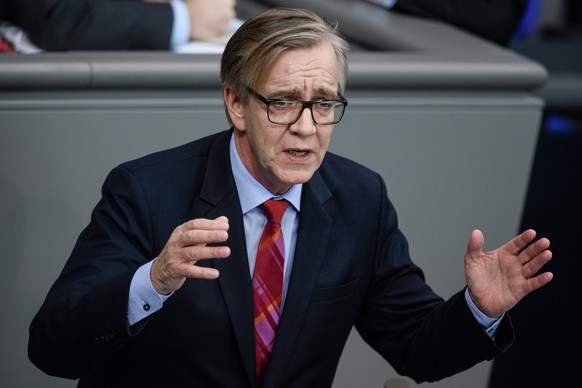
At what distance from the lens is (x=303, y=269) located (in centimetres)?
183

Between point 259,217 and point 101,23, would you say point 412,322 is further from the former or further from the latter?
point 101,23

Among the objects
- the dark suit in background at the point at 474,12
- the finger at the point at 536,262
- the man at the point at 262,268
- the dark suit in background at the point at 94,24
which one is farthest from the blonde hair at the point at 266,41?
the dark suit in background at the point at 474,12

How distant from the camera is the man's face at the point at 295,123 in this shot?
1.71 metres

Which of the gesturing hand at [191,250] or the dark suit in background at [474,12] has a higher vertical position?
the dark suit in background at [474,12]

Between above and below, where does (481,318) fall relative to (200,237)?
below

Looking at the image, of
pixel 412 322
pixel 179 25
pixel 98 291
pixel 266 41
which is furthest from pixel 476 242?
pixel 179 25

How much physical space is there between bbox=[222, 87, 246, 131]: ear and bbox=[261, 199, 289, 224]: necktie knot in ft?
0.43

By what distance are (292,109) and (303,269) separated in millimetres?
273

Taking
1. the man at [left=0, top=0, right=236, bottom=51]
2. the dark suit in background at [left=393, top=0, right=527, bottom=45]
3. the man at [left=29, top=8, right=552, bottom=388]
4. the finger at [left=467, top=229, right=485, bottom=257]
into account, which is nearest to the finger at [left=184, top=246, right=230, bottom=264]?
the man at [left=29, top=8, right=552, bottom=388]

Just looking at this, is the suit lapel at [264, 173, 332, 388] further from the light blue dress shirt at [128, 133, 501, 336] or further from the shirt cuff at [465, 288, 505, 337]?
the shirt cuff at [465, 288, 505, 337]

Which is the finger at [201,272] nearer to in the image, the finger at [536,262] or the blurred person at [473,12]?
the finger at [536,262]

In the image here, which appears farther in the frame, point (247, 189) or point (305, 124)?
point (247, 189)

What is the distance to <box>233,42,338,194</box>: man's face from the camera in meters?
1.71

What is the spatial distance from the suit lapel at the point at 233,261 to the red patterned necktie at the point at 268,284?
3 cm
